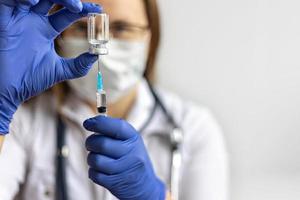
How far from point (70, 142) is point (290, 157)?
0.75 meters

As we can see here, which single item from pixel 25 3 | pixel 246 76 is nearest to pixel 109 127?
pixel 25 3

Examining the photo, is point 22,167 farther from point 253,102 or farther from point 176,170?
point 253,102

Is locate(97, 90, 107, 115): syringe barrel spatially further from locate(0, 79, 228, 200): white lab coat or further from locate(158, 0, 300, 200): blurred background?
locate(158, 0, 300, 200): blurred background

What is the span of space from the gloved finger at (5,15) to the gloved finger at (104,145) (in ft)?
0.87

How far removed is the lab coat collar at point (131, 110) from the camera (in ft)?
4.50

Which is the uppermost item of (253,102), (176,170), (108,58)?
(108,58)

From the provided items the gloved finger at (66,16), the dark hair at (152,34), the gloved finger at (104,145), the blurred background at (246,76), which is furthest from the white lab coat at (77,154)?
the gloved finger at (66,16)

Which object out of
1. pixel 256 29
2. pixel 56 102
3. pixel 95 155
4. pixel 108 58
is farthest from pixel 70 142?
pixel 256 29

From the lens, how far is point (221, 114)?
5.51ft

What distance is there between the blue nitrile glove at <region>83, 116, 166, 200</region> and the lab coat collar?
0.30 m

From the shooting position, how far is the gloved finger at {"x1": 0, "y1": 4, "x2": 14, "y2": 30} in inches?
33.6

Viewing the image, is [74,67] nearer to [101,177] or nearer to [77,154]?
[101,177]

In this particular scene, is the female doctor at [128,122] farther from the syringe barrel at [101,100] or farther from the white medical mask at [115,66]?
the syringe barrel at [101,100]

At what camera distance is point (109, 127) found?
97 centimetres
